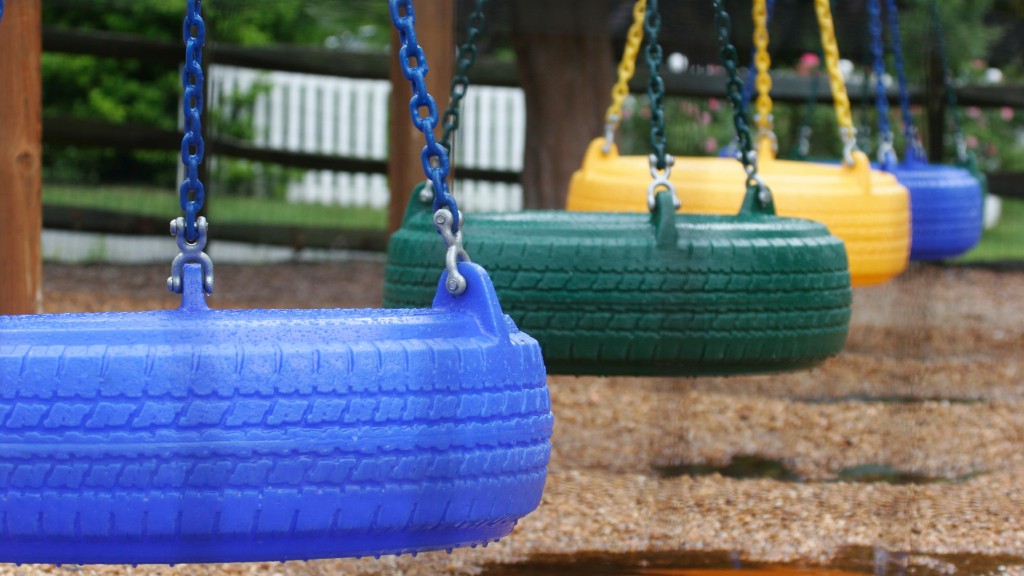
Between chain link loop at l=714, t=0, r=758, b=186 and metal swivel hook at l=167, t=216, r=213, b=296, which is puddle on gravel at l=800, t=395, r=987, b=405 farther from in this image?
metal swivel hook at l=167, t=216, r=213, b=296

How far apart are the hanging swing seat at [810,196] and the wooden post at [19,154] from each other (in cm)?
134

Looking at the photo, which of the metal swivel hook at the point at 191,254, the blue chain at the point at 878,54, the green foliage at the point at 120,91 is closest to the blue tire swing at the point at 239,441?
the metal swivel hook at the point at 191,254

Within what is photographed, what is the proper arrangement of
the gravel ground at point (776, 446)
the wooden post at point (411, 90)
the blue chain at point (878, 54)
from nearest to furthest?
1. the gravel ground at point (776, 446)
2. the wooden post at point (411, 90)
3. the blue chain at point (878, 54)

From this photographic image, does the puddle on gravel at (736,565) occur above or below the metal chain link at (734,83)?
below

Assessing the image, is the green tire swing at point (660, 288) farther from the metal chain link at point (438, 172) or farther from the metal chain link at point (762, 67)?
the metal chain link at point (438, 172)

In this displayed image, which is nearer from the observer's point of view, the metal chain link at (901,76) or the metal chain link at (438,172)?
the metal chain link at (438,172)

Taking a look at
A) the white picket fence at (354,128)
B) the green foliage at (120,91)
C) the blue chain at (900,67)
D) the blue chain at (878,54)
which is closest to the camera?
the blue chain at (878,54)

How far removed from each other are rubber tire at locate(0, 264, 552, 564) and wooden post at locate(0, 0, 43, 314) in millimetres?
2259

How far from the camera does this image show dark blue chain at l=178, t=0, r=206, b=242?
1.75 metres

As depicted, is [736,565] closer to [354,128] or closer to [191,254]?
[191,254]

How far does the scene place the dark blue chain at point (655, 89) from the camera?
2648 millimetres

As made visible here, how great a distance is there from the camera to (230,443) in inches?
59.2

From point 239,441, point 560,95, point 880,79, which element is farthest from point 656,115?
point 560,95

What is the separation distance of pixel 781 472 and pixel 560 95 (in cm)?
269
